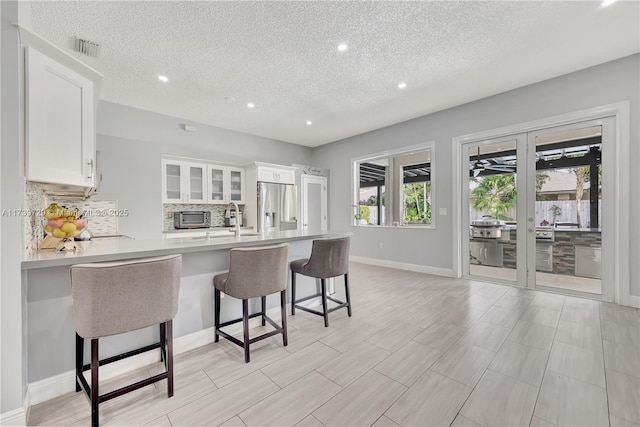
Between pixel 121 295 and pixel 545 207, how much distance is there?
15.5 ft

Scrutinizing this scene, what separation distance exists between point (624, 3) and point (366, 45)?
2.12m

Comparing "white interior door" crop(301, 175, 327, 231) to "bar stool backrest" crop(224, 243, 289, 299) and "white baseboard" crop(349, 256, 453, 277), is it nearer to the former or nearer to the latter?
"white baseboard" crop(349, 256, 453, 277)

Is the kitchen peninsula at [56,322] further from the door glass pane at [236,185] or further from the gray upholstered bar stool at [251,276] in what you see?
the door glass pane at [236,185]

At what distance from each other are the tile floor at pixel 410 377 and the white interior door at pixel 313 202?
367 centimetres

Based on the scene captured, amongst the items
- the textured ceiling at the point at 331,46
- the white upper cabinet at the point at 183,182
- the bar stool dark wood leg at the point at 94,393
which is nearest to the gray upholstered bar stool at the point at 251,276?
the bar stool dark wood leg at the point at 94,393

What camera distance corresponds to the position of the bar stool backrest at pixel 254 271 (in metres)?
1.96

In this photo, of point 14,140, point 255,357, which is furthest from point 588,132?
point 14,140

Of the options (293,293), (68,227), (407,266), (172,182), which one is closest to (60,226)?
(68,227)

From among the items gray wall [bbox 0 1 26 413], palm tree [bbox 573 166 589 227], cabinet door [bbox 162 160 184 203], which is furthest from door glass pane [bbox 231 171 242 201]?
palm tree [bbox 573 166 589 227]

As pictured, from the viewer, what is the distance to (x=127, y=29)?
243cm

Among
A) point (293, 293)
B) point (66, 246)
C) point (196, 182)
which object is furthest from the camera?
point (196, 182)

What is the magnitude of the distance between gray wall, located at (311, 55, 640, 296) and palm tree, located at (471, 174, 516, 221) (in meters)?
0.41

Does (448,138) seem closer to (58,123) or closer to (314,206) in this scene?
(314,206)

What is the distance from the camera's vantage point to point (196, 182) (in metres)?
4.93
